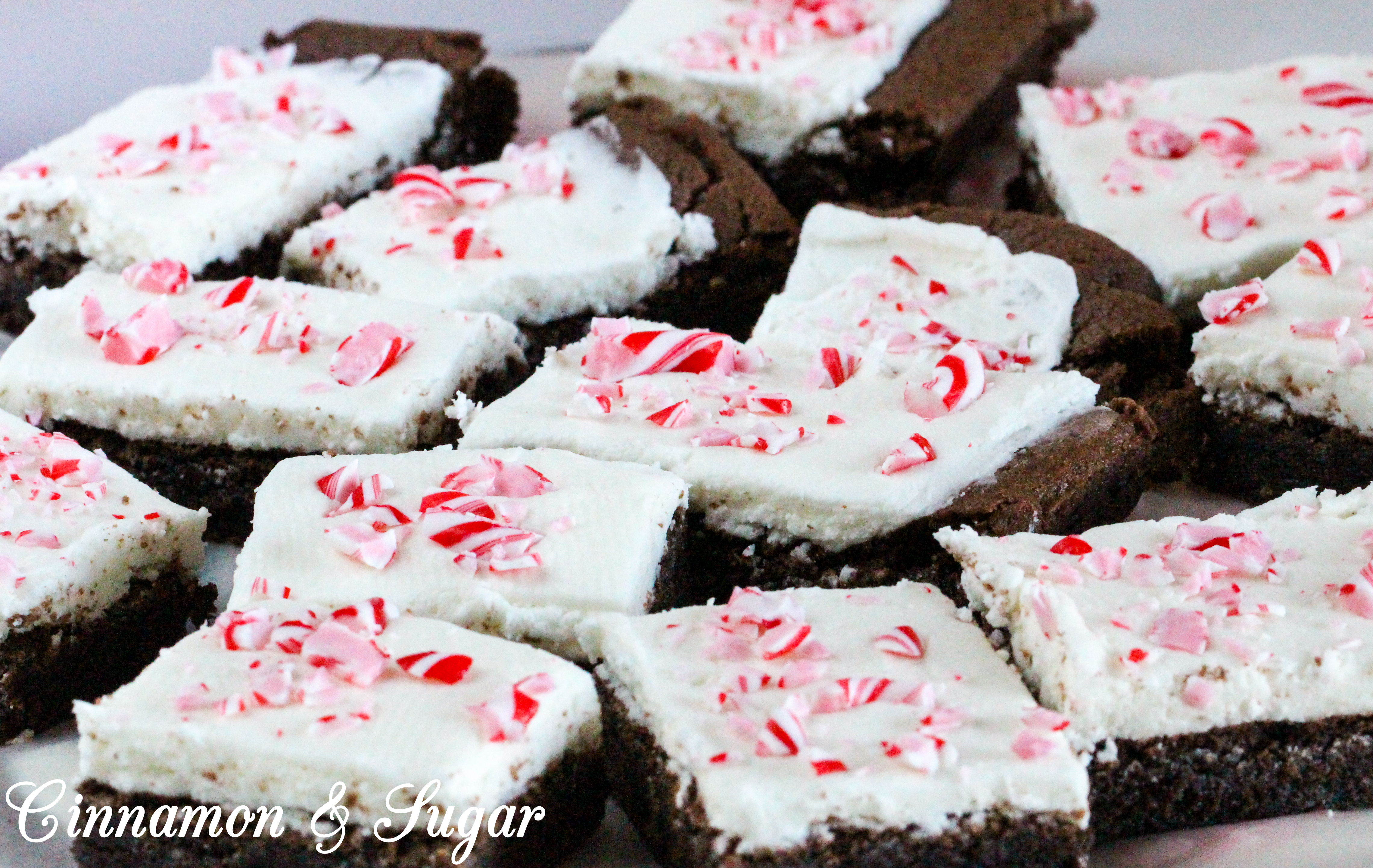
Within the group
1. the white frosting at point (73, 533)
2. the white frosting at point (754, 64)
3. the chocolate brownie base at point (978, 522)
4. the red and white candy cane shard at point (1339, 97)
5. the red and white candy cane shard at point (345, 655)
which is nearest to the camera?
the red and white candy cane shard at point (345, 655)

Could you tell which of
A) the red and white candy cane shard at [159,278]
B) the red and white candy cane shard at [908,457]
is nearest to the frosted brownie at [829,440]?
the red and white candy cane shard at [908,457]

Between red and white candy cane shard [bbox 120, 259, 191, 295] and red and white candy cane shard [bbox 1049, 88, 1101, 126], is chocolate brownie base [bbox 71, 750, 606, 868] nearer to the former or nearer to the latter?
red and white candy cane shard [bbox 120, 259, 191, 295]

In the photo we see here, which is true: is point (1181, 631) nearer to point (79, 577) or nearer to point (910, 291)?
point (910, 291)

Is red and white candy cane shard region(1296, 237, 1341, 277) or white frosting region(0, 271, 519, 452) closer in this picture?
white frosting region(0, 271, 519, 452)

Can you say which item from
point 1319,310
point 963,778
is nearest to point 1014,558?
point 963,778

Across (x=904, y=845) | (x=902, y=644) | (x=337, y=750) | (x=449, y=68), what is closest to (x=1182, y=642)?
(x=902, y=644)

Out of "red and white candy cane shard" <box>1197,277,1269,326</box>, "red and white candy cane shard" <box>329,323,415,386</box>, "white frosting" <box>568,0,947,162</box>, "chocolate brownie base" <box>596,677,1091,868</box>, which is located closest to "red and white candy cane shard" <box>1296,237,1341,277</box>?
"red and white candy cane shard" <box>1197,277,1269,326</box>

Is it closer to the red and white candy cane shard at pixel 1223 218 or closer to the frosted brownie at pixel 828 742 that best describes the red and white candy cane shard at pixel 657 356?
the frosted brownie at pixel 828 742
